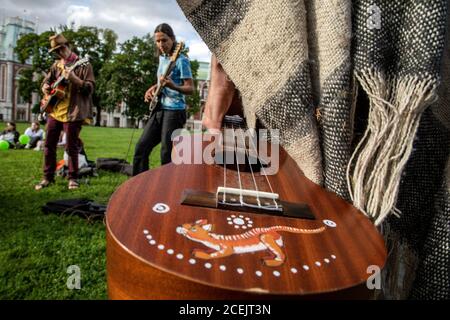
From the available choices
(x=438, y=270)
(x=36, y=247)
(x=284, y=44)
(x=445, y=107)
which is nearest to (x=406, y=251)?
(x=438, y=270)

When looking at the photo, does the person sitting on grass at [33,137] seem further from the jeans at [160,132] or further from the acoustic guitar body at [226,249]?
the acoustic guitar body at [226,249]

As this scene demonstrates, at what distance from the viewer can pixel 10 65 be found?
1850 inches

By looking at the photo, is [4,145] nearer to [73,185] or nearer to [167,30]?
[73,185]

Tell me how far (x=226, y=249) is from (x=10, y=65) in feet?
189

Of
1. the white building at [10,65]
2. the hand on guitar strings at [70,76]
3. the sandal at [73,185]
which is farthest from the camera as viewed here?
the white building at [10,65]

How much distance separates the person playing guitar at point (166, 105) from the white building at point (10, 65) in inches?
1984

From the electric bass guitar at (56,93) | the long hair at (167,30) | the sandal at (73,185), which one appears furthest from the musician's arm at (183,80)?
the sandal at (73,185)

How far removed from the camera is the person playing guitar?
3797 mm

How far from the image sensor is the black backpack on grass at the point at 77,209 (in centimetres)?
318

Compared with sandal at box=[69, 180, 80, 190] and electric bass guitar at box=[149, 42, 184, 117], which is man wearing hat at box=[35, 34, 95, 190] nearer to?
sandal at box=[69, 180, 80, 190]

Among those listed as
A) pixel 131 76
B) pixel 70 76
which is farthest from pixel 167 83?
pixel 131 76

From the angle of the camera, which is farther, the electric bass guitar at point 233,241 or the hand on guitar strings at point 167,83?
the hand on guitar strings at point 167,83

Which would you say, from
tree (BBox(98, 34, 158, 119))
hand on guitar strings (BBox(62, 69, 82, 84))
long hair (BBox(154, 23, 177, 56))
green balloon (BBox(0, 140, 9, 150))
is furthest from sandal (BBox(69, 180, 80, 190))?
tree (BBox(98, 34, 158, 119))

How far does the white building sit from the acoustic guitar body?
5355 cm
